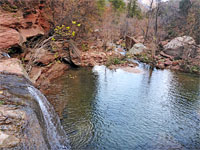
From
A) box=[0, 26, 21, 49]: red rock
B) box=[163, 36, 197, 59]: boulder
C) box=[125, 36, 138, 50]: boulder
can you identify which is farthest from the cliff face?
box=[163, 36, 197, 59]: boulder

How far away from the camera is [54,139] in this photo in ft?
14.7

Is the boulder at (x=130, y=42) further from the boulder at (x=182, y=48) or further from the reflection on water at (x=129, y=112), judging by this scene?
the reflection on water at (x=129, y=112)

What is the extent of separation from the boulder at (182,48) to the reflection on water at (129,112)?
5547 millimetres

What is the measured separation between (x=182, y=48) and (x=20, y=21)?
50.2 ft

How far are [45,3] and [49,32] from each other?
88.0 inches

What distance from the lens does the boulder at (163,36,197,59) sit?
1612cm

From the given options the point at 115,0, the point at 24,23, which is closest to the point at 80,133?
the point at 24,23

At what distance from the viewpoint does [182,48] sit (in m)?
17.0

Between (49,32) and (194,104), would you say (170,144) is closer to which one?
(194,104)

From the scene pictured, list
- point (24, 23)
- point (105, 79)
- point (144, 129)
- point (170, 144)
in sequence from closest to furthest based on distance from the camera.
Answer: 1. point (170, 144)
2. point (144, 129)
3. point (24, 23)
4. point (105, 79)

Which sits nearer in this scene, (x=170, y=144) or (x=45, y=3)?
(x=170, y=144)

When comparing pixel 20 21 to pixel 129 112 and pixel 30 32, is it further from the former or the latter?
pixel 129 112

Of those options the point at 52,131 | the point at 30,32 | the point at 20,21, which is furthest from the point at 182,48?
the point at 52,131

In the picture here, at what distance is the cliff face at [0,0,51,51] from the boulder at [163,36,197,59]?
13006mm
